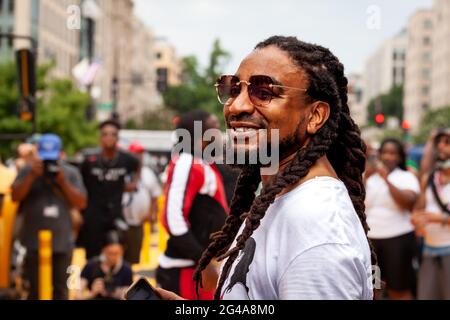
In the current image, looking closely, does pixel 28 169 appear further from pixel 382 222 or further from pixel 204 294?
pixel 204 294

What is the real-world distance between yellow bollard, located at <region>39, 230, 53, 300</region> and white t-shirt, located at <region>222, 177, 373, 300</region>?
6.19m

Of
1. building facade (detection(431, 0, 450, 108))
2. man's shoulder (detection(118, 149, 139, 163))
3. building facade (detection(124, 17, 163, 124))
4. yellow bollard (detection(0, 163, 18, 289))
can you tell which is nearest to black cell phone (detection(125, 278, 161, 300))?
yellow bollard (detection(0, 163, 18, 289))

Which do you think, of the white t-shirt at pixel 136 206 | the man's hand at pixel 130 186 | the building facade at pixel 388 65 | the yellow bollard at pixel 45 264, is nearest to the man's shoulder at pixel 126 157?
the man's hand at pixel 130 186

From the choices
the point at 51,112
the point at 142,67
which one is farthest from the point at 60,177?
the point at 142,67

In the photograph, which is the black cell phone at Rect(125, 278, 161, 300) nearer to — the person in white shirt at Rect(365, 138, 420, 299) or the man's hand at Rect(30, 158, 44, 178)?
the man's hand at Rect(30, 158, 44, 178)

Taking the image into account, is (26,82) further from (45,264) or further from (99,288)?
(99,288)

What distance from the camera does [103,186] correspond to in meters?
8.91

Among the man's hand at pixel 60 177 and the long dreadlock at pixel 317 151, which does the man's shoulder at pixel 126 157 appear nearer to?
the man's hand at pixel 60 177

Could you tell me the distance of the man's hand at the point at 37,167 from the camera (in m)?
8.06

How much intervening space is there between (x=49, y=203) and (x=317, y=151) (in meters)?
6.35

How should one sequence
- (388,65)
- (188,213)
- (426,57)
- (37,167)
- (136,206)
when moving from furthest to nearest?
(388,65) → (426,57) → (136,206) → (37,167) → (188,213)

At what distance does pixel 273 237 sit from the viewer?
205 centimetres

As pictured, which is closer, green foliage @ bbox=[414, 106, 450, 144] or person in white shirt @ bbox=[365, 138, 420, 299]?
person in white shirt @ bbox=[365, 138, 420, 299]

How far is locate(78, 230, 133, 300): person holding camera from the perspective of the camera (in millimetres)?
8289
